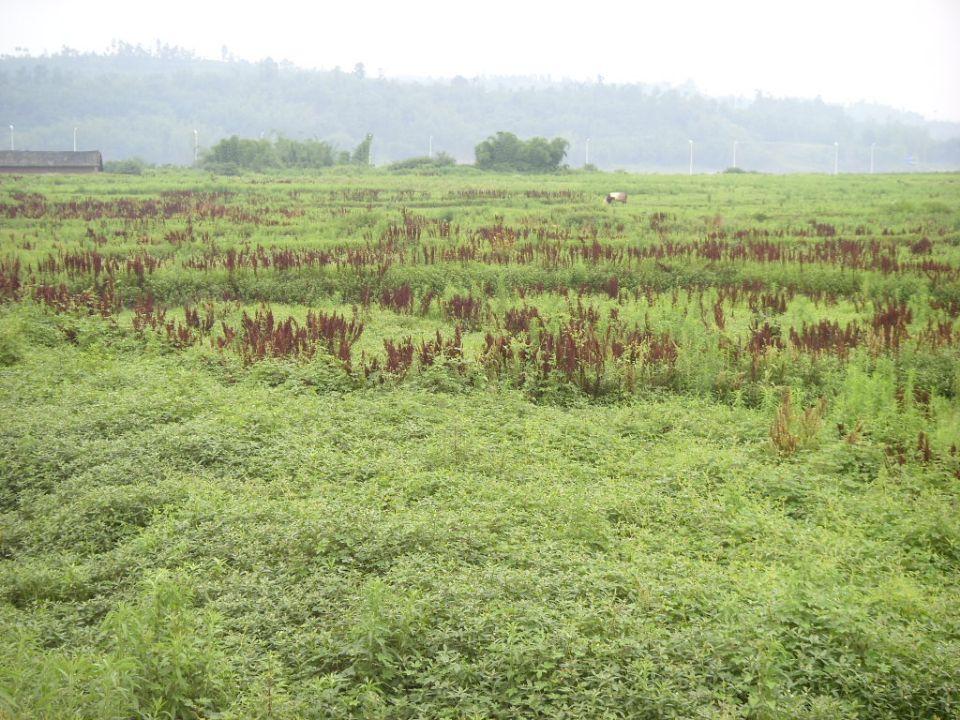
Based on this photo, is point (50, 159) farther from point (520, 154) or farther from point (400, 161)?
point (520, 154)

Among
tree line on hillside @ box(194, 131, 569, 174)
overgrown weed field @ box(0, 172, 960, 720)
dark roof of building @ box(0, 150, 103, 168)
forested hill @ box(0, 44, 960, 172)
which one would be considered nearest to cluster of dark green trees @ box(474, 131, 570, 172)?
tree line on hillside @ box(194, 131, 569, 174)

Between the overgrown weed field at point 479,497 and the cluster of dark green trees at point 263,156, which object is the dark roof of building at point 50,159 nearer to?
the cluster of dark green trees at point 263,156

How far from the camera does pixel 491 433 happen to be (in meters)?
8.46

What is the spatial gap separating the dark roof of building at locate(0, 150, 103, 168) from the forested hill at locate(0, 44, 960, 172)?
7947 centimetres

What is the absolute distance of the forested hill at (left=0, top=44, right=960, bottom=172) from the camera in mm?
144375

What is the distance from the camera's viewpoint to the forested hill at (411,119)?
5684 inches

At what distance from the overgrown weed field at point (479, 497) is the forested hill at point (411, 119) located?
13701 cm

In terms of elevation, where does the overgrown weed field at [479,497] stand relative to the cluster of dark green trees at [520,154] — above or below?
below

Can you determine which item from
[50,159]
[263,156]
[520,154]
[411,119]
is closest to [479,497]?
[520,154]

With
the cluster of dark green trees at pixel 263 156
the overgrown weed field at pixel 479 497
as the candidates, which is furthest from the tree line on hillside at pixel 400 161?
the overgrown weed field at pixel 479 497

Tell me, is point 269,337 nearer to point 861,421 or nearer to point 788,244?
point 861,421

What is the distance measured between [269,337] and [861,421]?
22.4ft

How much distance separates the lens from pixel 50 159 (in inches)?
2361

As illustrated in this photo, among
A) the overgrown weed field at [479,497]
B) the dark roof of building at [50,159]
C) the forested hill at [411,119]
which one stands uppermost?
the forested hill at [411,119]
